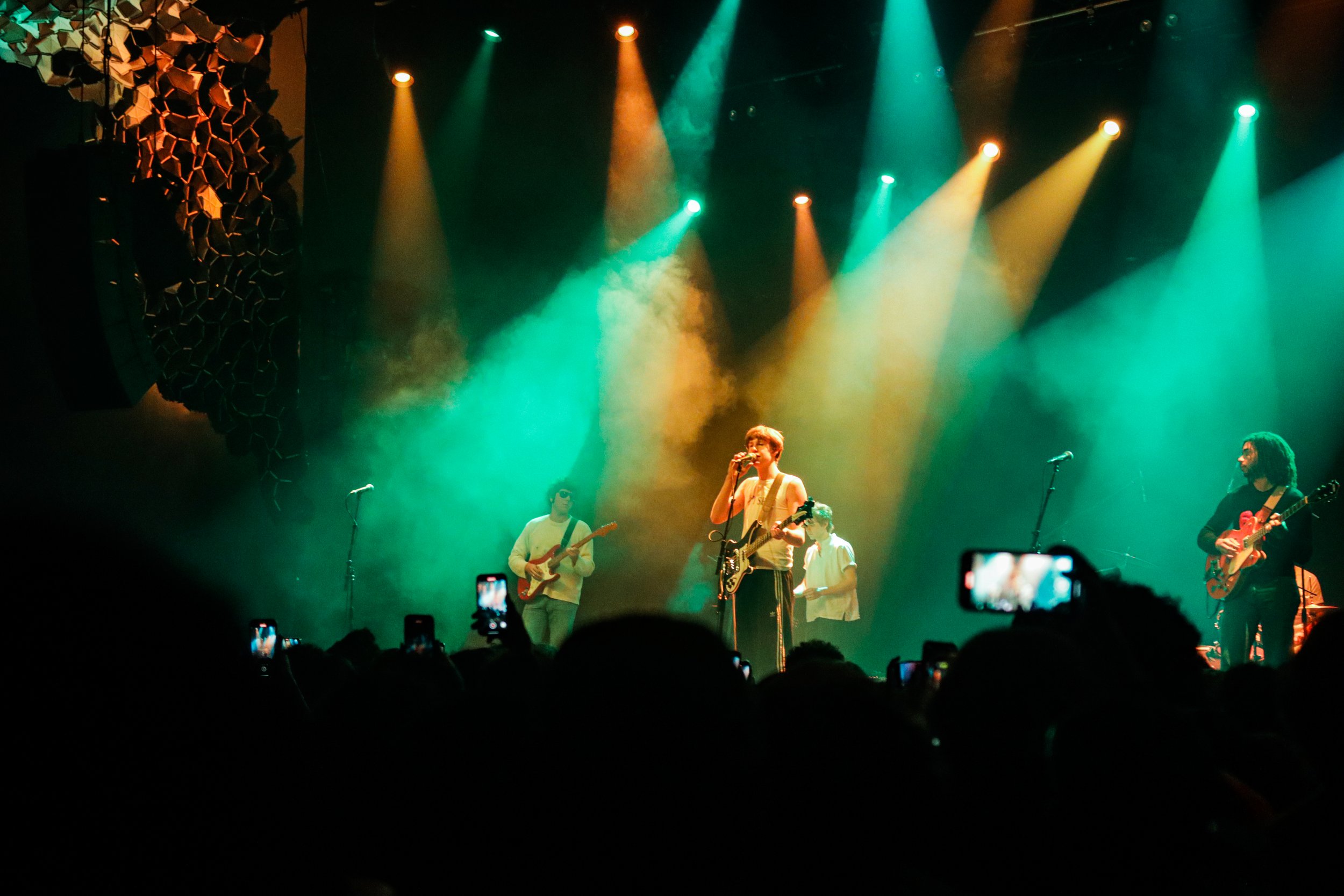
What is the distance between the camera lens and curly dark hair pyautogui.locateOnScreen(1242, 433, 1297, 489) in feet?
21.3

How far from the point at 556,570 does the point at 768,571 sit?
233 centimetres

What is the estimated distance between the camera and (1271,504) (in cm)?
643

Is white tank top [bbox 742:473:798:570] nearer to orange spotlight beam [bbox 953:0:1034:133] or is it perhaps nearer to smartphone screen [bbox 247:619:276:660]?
smartphone screen [bbox 247:619:276:660]

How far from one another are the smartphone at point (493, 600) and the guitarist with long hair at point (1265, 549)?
15.1ft

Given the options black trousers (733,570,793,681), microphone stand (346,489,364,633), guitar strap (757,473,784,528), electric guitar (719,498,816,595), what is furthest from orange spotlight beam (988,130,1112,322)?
microphone stand (346,489,364,633)

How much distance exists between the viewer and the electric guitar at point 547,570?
26.7 ft

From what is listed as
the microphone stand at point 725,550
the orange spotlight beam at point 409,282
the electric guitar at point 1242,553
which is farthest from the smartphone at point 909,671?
the orange spotlight beam at point 409,282

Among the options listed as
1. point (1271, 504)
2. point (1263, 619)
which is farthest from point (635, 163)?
point (1263, 619)

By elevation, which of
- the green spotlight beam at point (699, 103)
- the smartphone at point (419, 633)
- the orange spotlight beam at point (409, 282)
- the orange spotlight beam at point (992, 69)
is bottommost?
the smartphone at point (419, 633)

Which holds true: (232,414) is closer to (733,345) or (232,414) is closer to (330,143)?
(330,143)

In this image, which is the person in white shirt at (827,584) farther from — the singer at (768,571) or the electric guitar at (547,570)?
the electric guitar at (547,570)

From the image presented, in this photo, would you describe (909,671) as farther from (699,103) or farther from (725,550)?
(699,103)

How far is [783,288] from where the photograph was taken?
33.3 feet

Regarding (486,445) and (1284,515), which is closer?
(1284,515)
